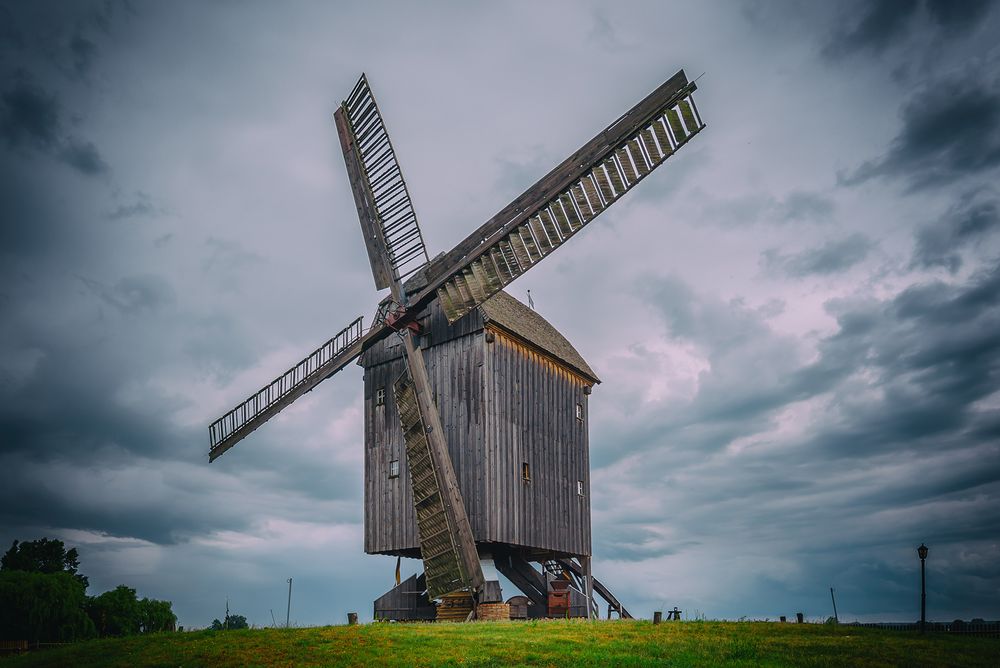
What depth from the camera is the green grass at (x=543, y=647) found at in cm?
1484

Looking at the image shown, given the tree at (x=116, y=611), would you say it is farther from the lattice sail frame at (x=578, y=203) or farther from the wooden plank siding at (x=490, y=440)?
the lattice sail frame at (x=578, y=203)

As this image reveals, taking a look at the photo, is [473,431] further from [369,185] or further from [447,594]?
[369,185]

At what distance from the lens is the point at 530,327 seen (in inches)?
1082

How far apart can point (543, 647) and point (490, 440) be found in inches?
339

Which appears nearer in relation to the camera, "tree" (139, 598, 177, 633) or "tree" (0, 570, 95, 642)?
"tree" (0, 570, 95, 642)

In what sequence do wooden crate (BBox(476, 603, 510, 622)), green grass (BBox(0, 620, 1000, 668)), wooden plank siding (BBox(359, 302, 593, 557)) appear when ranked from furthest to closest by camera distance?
wooden plank siding (BBox(359, 302, 593, 557)), wooden crate (BBox(476, 603, 510, 622)), green grass (BBox(0, 620, 1000, 668))

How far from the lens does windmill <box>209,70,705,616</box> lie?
74.3 ft

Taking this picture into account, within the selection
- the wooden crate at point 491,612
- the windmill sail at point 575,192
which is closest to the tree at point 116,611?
the wooden crate at point 491,612

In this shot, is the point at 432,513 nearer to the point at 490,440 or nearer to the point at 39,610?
the point at 490,440

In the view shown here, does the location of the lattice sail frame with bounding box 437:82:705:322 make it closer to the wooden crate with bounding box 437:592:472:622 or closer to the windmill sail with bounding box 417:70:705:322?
the windmill sail with bounding box 417:70:705:322

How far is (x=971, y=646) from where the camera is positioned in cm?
1784

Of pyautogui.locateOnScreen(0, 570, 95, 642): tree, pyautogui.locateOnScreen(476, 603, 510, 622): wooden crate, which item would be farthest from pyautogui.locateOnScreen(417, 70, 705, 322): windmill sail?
pyautogui.locateOnScreen(0, 570, 95, 642): tree

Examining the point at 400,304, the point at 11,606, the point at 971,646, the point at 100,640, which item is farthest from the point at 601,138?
the point at 11,606

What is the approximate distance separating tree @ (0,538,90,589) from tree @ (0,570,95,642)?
65.4 ft
